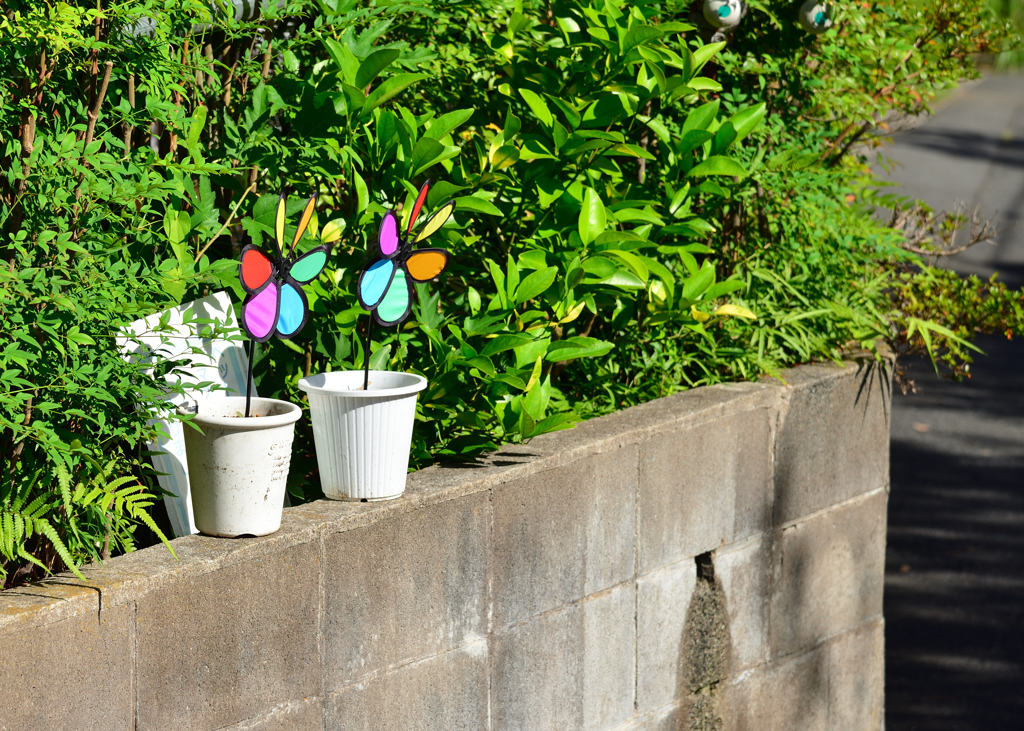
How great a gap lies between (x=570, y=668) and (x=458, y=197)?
3.88 feet

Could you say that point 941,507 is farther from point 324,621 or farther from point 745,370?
point 324,621

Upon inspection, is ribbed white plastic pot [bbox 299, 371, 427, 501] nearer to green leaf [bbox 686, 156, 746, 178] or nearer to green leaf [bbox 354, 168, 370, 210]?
green leaf [bbox 354, 168, 370, 210]

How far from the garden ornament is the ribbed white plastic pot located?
6.18ft

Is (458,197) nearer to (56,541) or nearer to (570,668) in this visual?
(570,668)

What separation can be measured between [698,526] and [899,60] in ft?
6.15

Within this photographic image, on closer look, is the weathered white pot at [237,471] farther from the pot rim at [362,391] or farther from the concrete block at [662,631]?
the concrete block at [662,631]

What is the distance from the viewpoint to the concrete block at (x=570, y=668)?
2588 millimetres

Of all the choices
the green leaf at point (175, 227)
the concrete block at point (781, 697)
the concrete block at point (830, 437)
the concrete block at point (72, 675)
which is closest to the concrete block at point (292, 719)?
the concrete block at point (72, 675)

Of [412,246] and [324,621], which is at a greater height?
[412,246]

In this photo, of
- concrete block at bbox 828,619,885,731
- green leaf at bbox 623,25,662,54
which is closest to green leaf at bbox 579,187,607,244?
green leaf at bbox 623,25,662,54

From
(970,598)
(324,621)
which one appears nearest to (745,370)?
(324,621)

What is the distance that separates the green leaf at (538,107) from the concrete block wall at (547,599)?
779 millimetres

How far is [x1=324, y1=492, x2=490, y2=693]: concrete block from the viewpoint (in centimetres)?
224

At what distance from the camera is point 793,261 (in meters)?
3.60
